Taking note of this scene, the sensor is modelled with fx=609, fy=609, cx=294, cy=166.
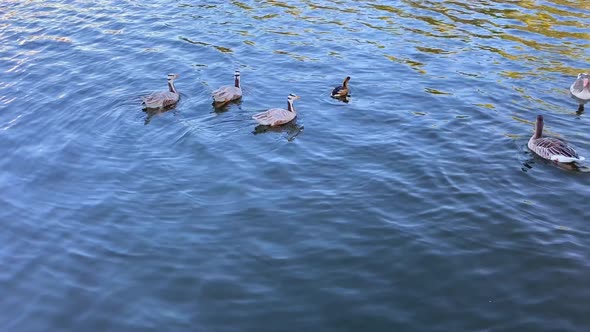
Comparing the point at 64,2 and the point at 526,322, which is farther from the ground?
the point at 64,2

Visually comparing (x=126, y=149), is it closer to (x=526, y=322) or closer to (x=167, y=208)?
(x=167, y=208)

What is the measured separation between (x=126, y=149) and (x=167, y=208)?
11.5 ft

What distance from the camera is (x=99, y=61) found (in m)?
22.5

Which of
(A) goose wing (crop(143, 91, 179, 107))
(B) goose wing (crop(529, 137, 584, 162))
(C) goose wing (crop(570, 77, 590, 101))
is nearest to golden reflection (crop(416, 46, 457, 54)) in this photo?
(C) goose wing (crop(570, 77, 590, 101))

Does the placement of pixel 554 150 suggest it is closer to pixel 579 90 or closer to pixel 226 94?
pixel 579 90

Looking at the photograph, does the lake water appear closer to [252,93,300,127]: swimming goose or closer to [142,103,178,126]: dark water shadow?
Answer: [142,103,178,126]: dark water shadow

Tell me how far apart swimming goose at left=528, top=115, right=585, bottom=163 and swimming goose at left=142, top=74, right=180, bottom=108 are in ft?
33.2

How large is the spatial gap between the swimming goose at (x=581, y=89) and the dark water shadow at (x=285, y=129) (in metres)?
8.25

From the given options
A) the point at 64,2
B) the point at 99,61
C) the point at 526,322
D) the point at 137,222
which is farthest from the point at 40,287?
the point at 64,2

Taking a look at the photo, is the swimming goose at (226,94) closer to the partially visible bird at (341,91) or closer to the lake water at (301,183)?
the lake water at (301,183)

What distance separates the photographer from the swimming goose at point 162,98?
698 inches

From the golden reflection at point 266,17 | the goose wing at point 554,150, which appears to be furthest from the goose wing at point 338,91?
the golden reflection at point 266,17

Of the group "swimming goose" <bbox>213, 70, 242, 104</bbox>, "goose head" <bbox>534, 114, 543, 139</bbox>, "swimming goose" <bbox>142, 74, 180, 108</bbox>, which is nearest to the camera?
"goose head" <bbox>534, 114, 543, 139</bbox>

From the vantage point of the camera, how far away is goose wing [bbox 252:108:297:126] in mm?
16688
